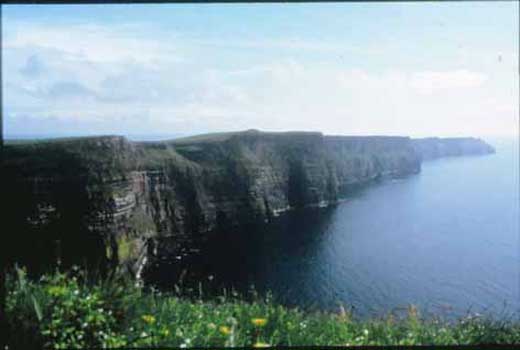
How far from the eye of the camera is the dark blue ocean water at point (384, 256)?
39.3 meters

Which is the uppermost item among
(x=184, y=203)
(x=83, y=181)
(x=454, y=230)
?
(x=83, y=181)

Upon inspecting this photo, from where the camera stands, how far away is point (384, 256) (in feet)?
181

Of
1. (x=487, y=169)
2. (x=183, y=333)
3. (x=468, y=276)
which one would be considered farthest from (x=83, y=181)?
(x=487, y=169)

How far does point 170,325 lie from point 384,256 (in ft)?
173

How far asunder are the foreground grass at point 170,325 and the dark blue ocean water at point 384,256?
9359mm

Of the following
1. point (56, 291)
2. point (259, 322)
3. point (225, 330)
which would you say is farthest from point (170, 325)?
point (56, 291)

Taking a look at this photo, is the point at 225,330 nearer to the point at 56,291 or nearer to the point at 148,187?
the point at 56,291

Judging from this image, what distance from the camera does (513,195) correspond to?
122688 millimetres

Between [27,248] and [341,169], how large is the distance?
320 feet

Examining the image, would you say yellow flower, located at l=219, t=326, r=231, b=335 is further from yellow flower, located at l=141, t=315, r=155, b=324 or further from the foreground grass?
yellow flower, located at l=141, t=315, r=155, b=324

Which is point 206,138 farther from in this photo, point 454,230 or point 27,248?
point 27,248

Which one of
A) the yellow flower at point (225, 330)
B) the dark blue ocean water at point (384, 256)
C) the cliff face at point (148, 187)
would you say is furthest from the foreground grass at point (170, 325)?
the cliff face at point (148, 187)

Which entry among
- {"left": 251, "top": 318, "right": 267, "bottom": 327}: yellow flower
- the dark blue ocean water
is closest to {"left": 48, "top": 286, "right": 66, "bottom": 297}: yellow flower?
→ {"left": 251, "top": 318, "right": 267, "bottom": 327}: yellow flower

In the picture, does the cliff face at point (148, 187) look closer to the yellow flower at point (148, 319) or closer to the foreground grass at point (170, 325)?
the foreground grass at point (170, 325)
